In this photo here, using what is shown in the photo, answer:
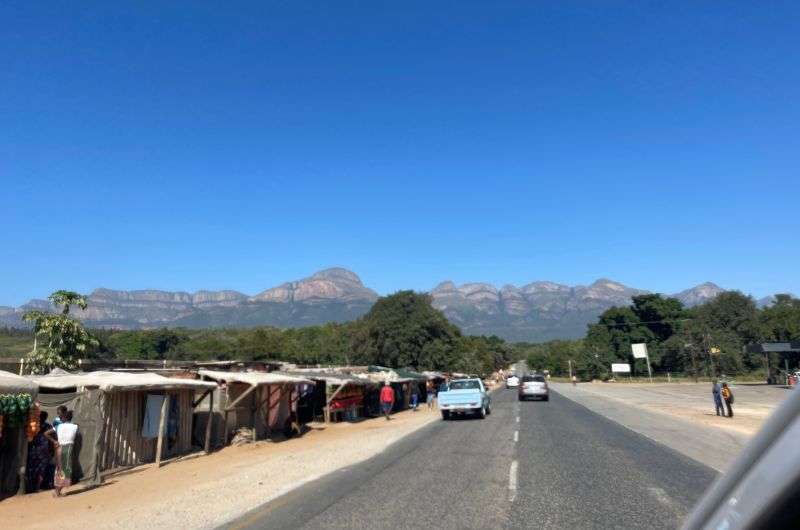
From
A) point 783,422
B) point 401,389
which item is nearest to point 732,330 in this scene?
point 401,389

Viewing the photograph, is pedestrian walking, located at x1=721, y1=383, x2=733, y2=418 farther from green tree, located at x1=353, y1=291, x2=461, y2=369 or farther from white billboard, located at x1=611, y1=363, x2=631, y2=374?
white billboard, located at x1=611, y1=363, x2=631, y2=374

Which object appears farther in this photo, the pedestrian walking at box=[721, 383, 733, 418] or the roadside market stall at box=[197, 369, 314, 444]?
the pedestrian walking at box=[721, 383, 733, 418]

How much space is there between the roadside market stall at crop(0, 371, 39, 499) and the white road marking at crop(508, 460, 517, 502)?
10.1 meters

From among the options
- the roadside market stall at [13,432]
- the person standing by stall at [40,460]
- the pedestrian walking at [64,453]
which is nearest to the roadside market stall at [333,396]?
the person standing by stall at [40,460]

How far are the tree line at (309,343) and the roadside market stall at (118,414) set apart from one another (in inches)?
254

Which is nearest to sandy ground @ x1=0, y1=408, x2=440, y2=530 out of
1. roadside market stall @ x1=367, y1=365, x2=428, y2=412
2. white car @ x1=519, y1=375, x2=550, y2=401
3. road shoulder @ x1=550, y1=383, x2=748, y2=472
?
road shoulder @ x1=550, y1=383, x2=748, y2=472

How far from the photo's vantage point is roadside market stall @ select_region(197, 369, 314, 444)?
66.3 ft

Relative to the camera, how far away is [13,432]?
39.5 ft

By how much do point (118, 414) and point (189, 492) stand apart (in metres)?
4.67

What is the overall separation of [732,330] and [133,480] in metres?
128

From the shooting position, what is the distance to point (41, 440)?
1289 centimetres

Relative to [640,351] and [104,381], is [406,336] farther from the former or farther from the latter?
[104,381]

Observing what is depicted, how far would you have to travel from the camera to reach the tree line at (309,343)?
22.4 meters

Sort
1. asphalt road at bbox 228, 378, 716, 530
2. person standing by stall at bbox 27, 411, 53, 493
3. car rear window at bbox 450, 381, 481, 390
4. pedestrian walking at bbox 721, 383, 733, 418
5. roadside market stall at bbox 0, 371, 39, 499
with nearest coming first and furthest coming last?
asphalt road at bbox 228, 378, 716, 530, roadside market stall at bbox 0, 371, 39, 499, person standing by stall at bbox 27, 411, 53, 493, pedestrian walking at bbox 721, 383, 733, 418, car rear window at bbox 450, 381, 481, 390
